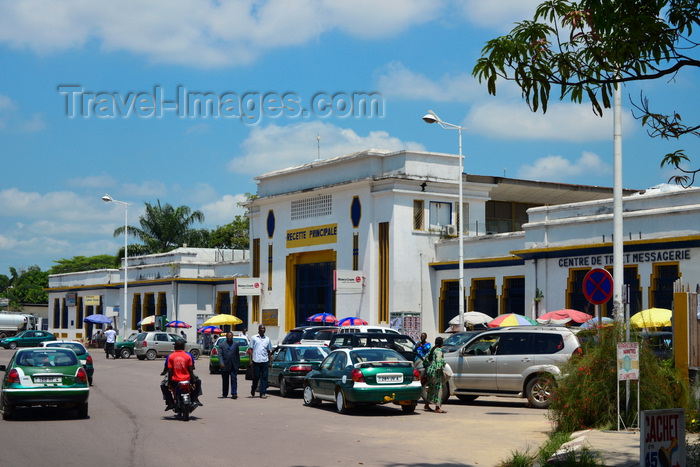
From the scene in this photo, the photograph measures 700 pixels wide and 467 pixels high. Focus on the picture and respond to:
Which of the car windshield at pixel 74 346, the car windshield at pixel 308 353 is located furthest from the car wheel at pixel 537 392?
the car windshield at pixel 74 346

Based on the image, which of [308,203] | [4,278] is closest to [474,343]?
[308,203]

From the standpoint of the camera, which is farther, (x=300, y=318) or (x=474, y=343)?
(x=300, y=318)

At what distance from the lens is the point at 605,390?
50.9 feet

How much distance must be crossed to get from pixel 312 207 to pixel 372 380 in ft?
99.8

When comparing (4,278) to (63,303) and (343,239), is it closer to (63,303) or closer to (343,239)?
(63,303)

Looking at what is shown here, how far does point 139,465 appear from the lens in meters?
12.4

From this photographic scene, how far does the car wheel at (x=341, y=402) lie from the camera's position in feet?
Answer: 65.8

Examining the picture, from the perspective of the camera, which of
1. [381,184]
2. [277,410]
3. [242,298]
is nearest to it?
[277,410]

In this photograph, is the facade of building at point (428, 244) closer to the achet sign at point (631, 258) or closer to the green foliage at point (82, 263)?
the achet sign at point (631, 258)

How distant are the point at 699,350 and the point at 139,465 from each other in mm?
10417

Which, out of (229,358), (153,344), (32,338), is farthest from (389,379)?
(32,338)

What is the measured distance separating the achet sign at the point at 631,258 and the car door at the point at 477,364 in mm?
12191

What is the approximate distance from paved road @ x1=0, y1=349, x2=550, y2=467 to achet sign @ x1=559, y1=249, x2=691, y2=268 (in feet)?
37.2

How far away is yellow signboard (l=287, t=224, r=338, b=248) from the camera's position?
4791 cm
